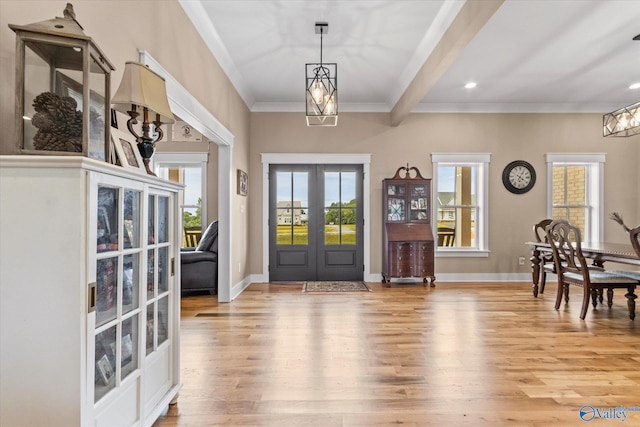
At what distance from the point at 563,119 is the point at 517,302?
3517 millimetres

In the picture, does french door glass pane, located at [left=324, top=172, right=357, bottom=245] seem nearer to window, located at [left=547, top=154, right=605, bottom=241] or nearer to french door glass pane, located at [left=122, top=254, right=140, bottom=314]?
window, located at [left=547, top=154, right=605, bottom=241]

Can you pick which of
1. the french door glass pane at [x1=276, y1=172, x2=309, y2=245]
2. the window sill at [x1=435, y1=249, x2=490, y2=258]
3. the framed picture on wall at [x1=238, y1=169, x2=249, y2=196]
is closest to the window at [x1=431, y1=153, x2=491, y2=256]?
the window sill at [x1=435, y1=249, x2=490, y2=258]

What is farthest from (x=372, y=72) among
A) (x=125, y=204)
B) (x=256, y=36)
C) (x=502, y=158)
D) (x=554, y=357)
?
(x=125, y=204)

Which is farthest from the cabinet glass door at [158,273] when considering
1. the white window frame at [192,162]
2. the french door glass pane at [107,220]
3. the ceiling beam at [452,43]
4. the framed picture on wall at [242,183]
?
the white window frame at [192,162]

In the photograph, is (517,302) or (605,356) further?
(517,302)

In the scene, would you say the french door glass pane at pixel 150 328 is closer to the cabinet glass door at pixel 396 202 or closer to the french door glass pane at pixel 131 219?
the french door glass pane at pixel 131 219

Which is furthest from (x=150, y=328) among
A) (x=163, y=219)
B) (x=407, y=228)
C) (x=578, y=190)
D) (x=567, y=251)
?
(x=578, y=190)

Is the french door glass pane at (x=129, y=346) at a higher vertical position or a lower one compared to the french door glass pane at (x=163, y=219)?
lower

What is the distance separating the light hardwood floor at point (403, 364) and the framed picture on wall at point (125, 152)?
1384 millimetres

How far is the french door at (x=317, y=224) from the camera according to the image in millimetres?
6406

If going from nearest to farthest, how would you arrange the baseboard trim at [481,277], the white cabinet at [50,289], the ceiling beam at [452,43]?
the white cabinet at [50,289] → the ceiling beam at [452,43] → the baseboard trim at [481,277]

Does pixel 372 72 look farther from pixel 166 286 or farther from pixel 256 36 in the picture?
pixel 166 286

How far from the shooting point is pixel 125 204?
1576 mm

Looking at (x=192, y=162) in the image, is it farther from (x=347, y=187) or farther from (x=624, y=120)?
(x=624, y=120)
